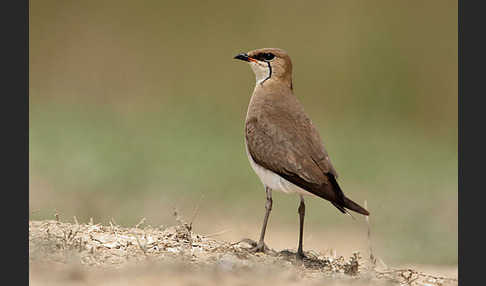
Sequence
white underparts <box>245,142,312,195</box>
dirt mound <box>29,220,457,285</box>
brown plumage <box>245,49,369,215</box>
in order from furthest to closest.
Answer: white underparts <box>245,142,312,195</box>
brown plumage <box>245,49,369,215</box>
dirt mound <box>29,220,457,285</box>

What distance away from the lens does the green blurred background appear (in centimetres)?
1415

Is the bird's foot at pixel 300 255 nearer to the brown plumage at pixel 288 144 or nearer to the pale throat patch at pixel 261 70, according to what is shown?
the brown plumage at pixel 288 144

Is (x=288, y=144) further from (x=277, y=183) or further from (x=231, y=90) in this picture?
(x=231, y=90)

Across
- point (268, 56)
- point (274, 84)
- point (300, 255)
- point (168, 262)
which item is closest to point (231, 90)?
point (268, 56)

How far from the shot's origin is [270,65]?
296 inches

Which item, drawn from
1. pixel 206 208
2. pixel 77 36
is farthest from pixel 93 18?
pixel 206 208

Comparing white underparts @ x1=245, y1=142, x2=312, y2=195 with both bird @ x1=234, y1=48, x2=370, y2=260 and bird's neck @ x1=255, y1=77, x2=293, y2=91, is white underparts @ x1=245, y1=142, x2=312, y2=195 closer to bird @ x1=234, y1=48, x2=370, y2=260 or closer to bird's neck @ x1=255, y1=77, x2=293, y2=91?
bird @ x1=234, y1=48, x2=370, y2=260

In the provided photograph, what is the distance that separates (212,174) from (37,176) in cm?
308

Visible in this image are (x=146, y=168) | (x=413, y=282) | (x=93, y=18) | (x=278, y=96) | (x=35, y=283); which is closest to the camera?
(x=35, y=283)

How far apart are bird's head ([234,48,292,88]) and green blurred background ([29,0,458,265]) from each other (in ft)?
19.2

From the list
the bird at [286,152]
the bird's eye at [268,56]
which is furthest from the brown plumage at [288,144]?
the bird's eye at [268,56]

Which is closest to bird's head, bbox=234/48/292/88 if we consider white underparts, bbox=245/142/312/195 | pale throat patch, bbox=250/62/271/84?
pale throat patch, bbox=250/62/271/84

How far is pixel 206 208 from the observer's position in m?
12.6

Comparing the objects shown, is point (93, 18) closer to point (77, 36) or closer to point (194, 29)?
point (77, 36)
